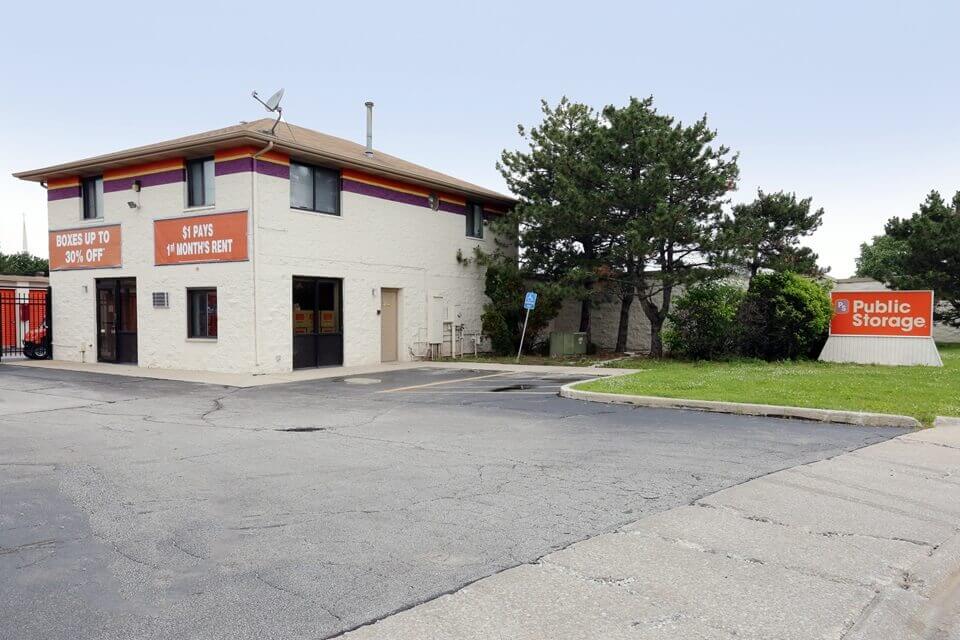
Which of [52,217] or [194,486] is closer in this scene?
[194,486]

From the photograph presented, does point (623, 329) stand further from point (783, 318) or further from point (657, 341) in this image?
point (783, 318)

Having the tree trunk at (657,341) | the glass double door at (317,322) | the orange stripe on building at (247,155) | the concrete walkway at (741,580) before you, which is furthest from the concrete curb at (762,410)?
the orange stripe on building at (247,155)

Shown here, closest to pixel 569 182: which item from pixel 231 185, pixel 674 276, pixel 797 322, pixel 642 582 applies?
pixel 674 276

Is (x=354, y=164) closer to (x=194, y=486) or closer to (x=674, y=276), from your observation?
(x=674, y=276)

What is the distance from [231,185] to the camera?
58.7ft

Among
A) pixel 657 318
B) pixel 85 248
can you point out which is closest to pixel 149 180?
pixel 85 248

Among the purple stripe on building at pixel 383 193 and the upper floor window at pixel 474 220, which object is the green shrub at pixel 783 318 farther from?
the purple stripe on building at pixel 383 193

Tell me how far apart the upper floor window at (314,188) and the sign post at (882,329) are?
1406 centimetres

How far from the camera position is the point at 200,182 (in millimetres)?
18844

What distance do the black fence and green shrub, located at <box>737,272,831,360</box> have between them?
21178 mm

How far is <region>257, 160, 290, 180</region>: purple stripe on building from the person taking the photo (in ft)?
Result: 58.2

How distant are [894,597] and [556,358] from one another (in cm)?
1903

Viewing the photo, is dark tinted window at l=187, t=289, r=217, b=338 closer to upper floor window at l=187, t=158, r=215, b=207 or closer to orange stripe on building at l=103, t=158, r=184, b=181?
upper floor window at l=187, t=158, r=215, b=207

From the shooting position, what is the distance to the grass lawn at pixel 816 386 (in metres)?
10.9
